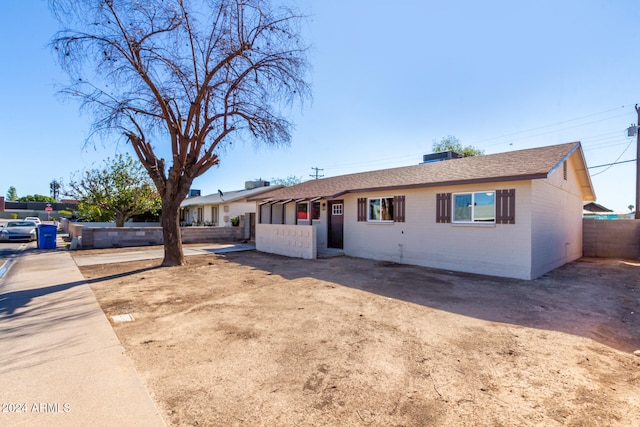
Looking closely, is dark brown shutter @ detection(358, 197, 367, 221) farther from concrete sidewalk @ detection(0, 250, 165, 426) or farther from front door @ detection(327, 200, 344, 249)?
concrete sidewalk @ detection(0, 250, 165, 426)

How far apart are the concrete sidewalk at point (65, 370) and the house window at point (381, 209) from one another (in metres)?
9.45

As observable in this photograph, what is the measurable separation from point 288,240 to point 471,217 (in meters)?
7.51

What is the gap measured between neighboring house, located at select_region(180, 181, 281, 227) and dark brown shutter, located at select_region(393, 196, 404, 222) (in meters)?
12.4

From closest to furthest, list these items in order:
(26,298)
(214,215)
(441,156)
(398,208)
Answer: (26,298), (398,208), (441,156), (214,215)

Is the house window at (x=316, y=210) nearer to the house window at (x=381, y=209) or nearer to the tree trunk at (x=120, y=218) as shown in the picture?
the house window at (x=381, y=209)

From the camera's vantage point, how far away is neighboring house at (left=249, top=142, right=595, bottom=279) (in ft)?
29.3

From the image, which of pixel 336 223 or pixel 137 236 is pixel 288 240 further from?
pixel 137 236

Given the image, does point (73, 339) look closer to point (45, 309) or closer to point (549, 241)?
point (45, 309)

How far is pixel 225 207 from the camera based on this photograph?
2567 cm

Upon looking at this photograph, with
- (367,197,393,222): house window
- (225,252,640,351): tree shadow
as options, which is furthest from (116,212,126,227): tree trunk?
(367,197,393,222): house window

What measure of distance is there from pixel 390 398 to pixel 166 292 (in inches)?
230

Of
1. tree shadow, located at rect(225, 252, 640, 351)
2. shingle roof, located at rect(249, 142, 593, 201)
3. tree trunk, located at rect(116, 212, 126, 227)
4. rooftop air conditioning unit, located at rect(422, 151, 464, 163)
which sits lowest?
tree shadow, located at rect(225, 252, 640, 351)

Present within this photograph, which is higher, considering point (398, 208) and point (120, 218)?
point (398, 208)

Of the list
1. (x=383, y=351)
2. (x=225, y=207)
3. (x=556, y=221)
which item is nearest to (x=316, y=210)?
(x=556, y=221)
